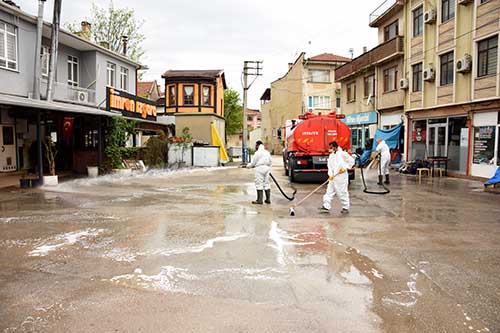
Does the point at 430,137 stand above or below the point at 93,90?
below

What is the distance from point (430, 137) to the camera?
70.3ft

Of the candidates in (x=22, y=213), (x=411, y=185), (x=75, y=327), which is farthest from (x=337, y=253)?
(x=411, y=185)

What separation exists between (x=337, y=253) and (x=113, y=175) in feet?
45.8

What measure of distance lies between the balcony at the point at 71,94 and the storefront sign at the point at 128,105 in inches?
44.3

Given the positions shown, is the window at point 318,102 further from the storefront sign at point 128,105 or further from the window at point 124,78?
the window at point 124,78

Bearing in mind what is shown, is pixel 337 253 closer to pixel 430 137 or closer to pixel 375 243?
pixel 375 243

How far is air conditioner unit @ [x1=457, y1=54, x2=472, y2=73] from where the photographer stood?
1762 cm

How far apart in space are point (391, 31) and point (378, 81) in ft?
10.6

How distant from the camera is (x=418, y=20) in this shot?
73.6ft

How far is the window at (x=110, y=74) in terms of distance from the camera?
22020 millimetres

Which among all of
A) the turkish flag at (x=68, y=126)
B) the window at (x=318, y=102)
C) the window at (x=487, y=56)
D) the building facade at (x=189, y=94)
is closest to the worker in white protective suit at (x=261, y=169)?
the window at (x=487, y=56)

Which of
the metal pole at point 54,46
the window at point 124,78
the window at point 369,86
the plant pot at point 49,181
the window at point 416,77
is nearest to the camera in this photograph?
the plant pot at point 49,181

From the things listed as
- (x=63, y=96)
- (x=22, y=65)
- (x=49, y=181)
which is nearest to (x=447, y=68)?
(x=63, y=96)

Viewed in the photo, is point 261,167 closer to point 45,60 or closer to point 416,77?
point 45,60
